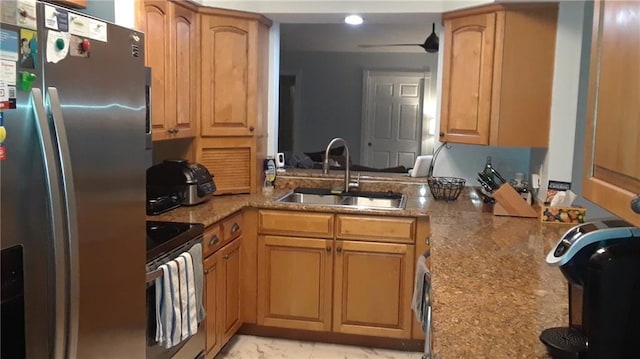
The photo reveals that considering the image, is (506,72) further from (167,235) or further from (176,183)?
(167,235)

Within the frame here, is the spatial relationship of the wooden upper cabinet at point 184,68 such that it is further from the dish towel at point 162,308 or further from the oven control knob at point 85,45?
the oven control knob at point 85,45

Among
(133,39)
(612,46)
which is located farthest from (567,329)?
(133,39)

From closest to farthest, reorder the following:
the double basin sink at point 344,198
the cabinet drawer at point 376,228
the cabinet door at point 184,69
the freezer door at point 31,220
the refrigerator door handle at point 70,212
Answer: the freezer door at point 31,220
the refrigerator door handle at point 70,212
the cabinet door at point 184,69
the cabinet drawer at point 376,228
the double basin sink at point 344,198

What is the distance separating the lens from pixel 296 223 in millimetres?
3447

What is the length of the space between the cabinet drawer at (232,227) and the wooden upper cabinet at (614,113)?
2.18 metres

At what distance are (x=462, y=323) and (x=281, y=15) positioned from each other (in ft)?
9.00

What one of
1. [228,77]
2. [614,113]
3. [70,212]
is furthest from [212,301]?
[614,113]

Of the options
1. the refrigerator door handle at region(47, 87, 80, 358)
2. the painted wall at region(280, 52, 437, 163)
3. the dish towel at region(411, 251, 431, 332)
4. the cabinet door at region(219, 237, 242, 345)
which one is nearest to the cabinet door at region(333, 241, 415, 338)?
→ the cabinet door at region(219, 237, 242, 345)

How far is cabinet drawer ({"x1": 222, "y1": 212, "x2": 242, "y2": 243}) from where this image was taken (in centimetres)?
320

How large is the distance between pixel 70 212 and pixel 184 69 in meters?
1.99

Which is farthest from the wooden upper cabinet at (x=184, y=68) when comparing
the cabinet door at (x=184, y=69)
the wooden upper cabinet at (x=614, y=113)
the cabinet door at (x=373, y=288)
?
the wooden upper cabinet at (x=614, y=113)

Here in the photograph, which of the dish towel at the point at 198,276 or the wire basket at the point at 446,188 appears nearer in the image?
the dish towel at the point at 198,276

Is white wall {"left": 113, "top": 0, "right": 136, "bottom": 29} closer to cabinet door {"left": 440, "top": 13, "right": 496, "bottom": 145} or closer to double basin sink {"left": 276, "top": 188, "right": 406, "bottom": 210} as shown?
double basin sink {"left": 276, "top": 188, "right": 406, "bottom": 210}

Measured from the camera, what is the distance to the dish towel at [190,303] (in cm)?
250
